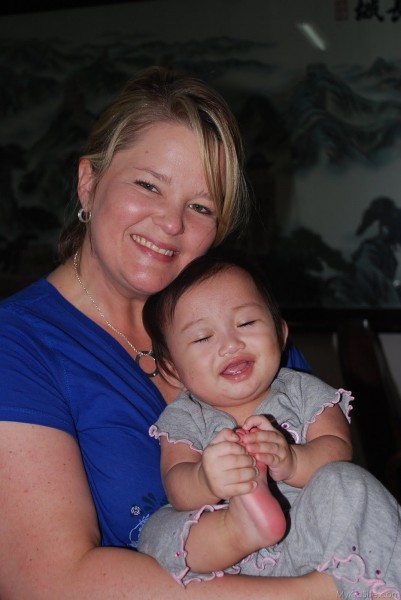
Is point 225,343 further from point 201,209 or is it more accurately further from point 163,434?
point 201,209

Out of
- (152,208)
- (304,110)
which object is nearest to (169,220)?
(152,208)

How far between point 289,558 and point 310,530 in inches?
2.6

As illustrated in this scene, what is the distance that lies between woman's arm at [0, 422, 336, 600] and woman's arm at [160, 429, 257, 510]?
11 centimetres

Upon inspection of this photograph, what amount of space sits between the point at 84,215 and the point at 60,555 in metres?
0.72

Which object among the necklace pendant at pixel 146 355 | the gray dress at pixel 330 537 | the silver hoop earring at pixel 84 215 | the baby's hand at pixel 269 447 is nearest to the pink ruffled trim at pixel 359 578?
the gray dress at pixel 330 537

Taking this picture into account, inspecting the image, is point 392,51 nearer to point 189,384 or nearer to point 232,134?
point 232,134

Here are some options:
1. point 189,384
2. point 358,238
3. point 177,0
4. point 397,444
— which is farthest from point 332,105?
point 189,384

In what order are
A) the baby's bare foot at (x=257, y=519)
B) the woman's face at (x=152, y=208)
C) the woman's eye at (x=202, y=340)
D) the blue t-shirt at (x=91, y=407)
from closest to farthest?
1. the baby's bare foot at (x=257, y=519)
2. the blue t-shirt at (x=91, y=407)
3. the woman's eye at (x=202, y=340)
4. the woman's face at (x=152, y=208)

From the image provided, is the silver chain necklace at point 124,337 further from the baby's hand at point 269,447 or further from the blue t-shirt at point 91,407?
the baby's hand at point 269,447

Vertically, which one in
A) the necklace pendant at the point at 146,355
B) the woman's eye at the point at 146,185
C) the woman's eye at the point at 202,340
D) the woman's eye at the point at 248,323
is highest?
the woman's eye at the point at 146,185

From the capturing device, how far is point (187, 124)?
4.64 feet

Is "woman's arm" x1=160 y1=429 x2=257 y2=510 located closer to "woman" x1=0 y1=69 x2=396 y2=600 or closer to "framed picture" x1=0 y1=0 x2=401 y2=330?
"woman" x1=0 y1=69 x2=396 y2=600

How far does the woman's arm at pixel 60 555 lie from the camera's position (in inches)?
40.0

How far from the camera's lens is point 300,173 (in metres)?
3.94
